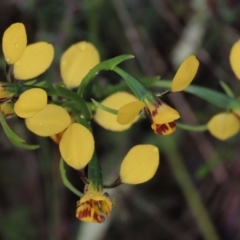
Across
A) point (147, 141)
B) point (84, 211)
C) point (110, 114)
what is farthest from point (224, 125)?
point (147, 141)

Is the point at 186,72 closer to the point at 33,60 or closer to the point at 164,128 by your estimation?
the point at 164,128

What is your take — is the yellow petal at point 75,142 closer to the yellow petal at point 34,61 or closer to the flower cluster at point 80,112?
the flower cluster at point 80,112

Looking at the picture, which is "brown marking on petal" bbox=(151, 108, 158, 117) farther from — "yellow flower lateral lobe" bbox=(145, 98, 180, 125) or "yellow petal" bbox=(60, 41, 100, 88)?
"yellow petal" bbox=(60, 41, 100, 88)

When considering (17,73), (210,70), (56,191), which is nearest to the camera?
(17,73)

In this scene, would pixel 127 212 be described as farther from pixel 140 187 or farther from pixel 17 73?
pixel 17 73

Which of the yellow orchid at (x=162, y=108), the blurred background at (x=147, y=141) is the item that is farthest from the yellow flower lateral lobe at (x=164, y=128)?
the blurred background at (x=147, y=141)

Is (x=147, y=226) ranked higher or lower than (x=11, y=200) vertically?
lower

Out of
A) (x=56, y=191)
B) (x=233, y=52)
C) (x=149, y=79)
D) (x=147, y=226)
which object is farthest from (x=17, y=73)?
(x=147, y=226)
